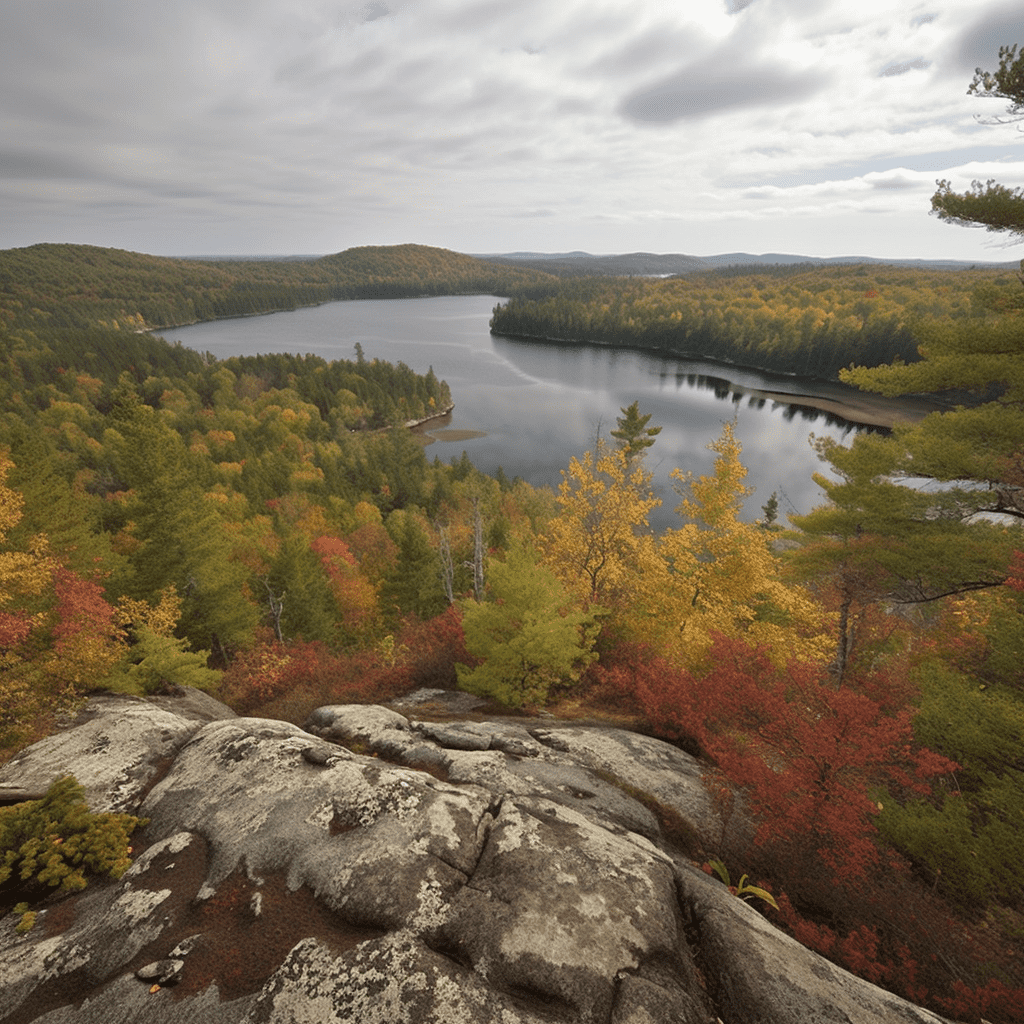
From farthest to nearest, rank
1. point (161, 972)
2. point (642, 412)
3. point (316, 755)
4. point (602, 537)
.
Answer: point (642, 412)
point (602, 537)
point (316, 755)
point (161, 972)

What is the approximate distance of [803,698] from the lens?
1385cm

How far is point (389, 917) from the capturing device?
24.2ft

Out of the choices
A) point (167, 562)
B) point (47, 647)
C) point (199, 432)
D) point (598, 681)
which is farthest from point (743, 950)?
point (199, 432)

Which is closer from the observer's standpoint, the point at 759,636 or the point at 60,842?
the point at 60,842

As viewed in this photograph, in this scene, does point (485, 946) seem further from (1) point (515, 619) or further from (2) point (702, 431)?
(2) point (702, 431)

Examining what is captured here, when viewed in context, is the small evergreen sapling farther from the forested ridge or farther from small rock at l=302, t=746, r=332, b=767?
the forested ridge

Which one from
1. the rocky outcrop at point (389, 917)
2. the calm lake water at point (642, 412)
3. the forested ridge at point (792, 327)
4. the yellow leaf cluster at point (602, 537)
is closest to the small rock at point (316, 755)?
the rocky outcrop at point (389, 917)

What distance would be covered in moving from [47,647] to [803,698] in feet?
85.9

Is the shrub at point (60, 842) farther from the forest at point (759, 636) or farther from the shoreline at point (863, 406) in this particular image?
the shoreline at point (863, 406)

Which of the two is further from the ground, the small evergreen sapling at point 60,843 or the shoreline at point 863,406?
the small evergreen sapling at point 60,843

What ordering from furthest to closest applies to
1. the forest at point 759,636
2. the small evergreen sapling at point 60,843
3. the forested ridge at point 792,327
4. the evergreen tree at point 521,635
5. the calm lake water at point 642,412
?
the forested ridge at point 792,327
the calm lake water at point 642,412
the evergreen tree at point 521,635
the forest at point 759,636
the small evergreen sapling at point 60,843

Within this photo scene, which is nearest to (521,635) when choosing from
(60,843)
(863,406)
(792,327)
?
(60,843)

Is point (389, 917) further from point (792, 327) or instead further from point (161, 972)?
point (792, 327)

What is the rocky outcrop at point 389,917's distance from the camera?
6.46m
